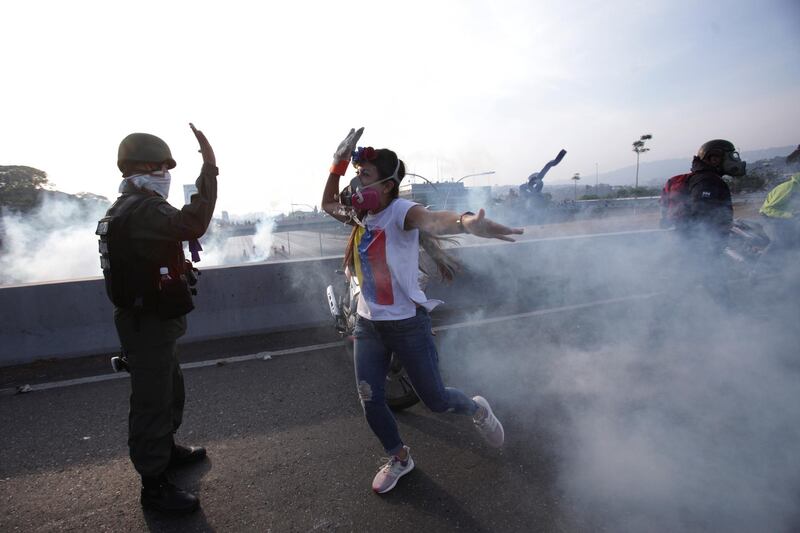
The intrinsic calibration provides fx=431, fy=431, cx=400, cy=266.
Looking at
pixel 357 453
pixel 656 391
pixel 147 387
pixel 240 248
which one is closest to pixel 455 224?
pixel 357 453

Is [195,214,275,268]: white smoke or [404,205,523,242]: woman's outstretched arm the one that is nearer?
[404,205,523,242]: woman's outstretched arm

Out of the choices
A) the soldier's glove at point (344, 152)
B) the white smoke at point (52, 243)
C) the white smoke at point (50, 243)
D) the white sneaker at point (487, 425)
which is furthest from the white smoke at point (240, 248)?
the white sneaker at point (487, 425)

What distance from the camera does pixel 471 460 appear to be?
275cm

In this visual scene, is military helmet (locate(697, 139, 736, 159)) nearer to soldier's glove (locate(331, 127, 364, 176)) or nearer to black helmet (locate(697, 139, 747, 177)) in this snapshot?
black helmet (locate(697, 139, 747, 177))

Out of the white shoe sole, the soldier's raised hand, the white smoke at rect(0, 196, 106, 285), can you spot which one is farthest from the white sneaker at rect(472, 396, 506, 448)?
the white smoke at rect(0, 196, 106, 285)

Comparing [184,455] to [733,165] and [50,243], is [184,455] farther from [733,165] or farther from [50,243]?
[50,243]

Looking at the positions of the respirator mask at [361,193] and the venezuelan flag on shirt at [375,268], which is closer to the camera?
the respirator mask at [361,193]

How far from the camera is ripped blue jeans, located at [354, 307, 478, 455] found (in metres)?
2.40

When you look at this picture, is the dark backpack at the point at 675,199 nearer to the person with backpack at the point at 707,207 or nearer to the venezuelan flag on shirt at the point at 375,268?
the person with backpack at the point at 707,207

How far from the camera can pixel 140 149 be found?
2.38 meters

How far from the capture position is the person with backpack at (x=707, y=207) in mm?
4422

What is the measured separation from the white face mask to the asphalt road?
5.87 ft

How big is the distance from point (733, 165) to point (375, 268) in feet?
13.8

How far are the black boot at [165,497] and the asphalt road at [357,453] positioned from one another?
0.20ft
